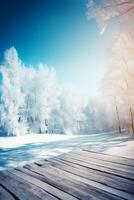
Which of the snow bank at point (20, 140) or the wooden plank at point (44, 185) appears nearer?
the wooden plank at point (44, 185)

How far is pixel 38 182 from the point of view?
2727 mm

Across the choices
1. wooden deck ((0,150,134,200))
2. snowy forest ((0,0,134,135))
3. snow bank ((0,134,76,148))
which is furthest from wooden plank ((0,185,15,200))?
snow bank ((0,134,76,148))

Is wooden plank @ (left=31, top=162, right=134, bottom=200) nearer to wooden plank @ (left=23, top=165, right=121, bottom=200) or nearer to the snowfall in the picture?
wooden plank @ (left=23, top=165, right=121, bottom=200)

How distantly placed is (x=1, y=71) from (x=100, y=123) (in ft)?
146

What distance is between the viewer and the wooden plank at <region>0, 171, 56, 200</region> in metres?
2.22

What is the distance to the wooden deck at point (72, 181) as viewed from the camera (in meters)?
2.19

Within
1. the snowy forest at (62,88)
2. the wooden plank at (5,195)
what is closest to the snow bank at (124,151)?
the wooden plank at (5,195)

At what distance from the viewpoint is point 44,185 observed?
258 centimetres

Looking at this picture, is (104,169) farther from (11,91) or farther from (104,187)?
(11,91)

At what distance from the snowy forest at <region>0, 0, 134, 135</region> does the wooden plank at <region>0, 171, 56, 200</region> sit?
5.07 metres

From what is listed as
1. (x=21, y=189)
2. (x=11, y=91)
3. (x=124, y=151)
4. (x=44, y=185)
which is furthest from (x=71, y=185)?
(x=11, y=91)

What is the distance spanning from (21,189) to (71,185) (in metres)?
0.71

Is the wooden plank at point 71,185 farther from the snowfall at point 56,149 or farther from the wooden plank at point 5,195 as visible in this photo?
the snowfall at point 56,149

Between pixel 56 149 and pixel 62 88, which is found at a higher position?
pixel 62 88
